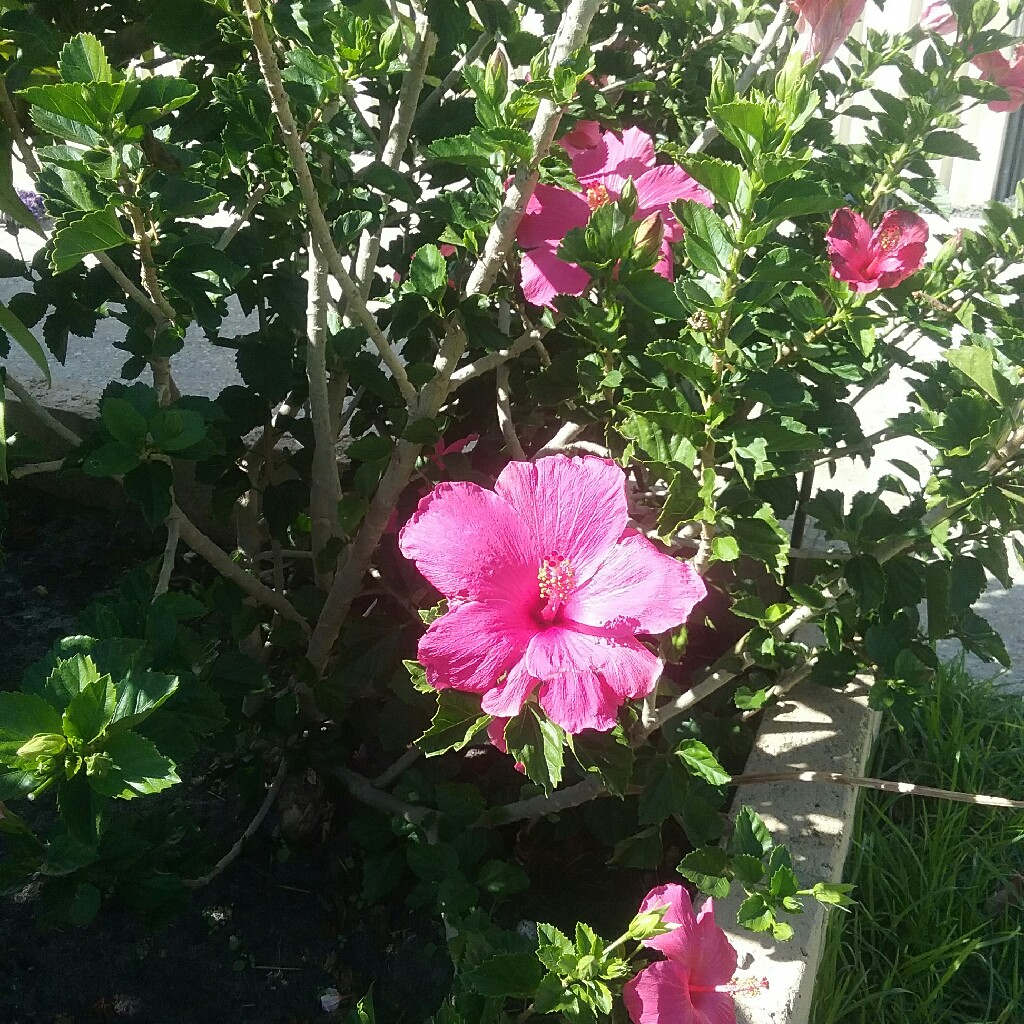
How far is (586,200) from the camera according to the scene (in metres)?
1.21

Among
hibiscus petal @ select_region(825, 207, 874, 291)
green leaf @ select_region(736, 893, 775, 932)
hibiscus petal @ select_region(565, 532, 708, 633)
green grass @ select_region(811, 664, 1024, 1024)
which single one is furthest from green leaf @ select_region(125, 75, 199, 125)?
green grass @ select_region(811, 664, 1024, 1024)

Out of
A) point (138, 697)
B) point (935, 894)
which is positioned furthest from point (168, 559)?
point (935, 894)

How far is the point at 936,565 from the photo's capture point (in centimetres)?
140

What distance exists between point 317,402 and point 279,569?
1.42 ft

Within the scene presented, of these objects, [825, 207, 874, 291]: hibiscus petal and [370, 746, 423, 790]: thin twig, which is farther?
[370, 746, 423, 790]: thin twig

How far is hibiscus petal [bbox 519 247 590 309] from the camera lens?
1.15 meters

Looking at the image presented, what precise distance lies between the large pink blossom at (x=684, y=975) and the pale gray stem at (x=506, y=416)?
1.99 feet

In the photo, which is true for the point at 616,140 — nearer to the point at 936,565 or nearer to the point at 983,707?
the point at 936,565

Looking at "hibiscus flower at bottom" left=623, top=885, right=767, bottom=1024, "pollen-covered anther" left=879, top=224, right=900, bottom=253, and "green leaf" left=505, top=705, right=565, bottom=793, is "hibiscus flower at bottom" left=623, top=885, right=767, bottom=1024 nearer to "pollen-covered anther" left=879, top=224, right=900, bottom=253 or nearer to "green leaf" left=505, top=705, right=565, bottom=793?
Result: "green leaf" left=505, top=705, right=565, bottom=793

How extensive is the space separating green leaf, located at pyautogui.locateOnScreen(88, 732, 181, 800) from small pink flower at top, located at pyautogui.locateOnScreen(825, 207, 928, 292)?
959 mm

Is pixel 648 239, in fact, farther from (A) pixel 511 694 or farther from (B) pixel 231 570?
(B) pixel 231 570

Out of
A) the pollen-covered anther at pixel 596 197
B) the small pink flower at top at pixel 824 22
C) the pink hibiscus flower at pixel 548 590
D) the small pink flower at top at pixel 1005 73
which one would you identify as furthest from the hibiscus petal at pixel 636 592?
the small pink flower at top at pixel 1005 73

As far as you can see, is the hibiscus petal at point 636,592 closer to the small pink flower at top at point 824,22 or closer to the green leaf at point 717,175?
the green leaf at point 717,175

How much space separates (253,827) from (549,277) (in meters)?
1.02
